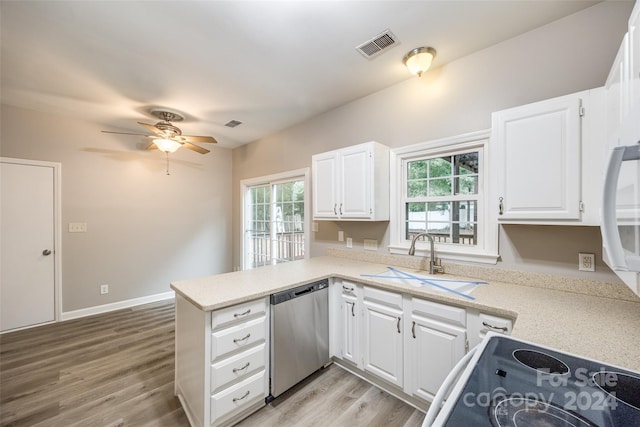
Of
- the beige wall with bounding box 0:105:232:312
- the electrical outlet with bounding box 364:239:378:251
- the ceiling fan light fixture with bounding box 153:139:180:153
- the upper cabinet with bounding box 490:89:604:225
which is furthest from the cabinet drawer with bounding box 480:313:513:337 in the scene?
the beige wall with bounding box 0:105:232:312

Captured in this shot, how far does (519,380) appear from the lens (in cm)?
77

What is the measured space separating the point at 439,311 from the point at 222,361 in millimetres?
1431

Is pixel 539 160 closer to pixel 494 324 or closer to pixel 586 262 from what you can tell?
pixel 586 262

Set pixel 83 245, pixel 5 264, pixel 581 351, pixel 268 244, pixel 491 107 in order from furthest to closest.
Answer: pixel 268 244 < pixel 83 245 < pixel 5 264 < pixel 491 107 < pixel 581 351

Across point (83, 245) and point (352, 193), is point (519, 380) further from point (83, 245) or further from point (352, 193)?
point (83, 245)

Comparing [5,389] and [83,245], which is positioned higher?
[83,245]

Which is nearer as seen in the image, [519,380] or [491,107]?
[519,380]

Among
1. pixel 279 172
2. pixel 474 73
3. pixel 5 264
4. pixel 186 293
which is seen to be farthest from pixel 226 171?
pixel 474 73

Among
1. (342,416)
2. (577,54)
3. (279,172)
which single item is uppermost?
(577,54)

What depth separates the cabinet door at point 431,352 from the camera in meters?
1.60

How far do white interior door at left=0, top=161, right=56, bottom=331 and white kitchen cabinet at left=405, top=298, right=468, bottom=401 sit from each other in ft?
14.3

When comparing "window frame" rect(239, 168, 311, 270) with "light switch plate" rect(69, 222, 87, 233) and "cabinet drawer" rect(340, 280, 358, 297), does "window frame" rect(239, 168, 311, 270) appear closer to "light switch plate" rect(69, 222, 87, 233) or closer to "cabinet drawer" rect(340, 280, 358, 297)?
"cabinet drawer" rect(340, 280, 358, 297)

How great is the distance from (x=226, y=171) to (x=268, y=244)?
1.76m

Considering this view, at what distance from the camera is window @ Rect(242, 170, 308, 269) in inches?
146
